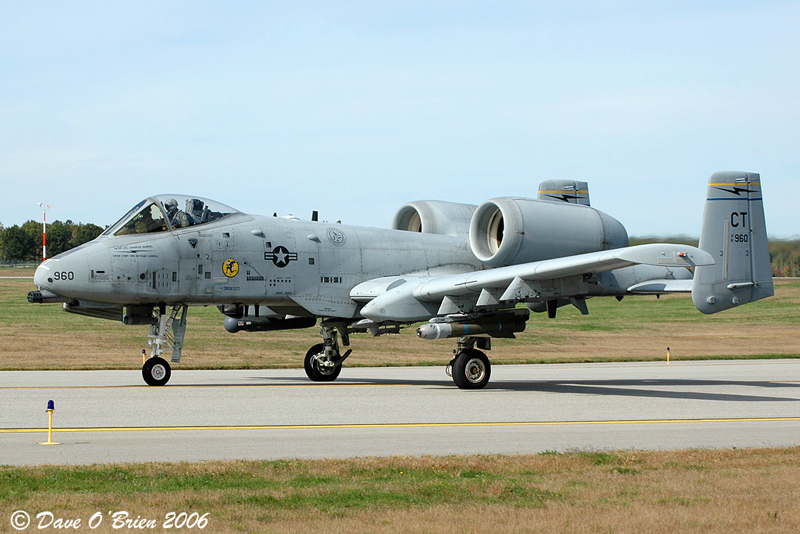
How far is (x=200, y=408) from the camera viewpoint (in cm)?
1484

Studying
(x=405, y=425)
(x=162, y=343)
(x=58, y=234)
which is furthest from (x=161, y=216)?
(x=58, y=234)

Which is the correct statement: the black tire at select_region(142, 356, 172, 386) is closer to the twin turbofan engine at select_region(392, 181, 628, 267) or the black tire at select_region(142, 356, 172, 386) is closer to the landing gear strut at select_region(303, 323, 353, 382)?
the landing gear strut at select_region(303, 323, 353, 382)

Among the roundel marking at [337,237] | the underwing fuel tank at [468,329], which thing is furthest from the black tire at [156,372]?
the underwing fuel tank at [468,329]

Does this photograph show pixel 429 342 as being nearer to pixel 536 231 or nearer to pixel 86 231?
pixel 536 231

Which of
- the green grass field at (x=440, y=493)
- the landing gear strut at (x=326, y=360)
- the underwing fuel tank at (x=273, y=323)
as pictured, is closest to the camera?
the green grass field at (x=440, y=493)

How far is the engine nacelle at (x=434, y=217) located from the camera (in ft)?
76.3

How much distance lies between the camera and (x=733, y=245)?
19797 millimetres

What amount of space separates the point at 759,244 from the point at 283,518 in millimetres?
15940

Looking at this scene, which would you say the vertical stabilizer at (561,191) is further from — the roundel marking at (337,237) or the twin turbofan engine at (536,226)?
the roundel marking at (337,237)

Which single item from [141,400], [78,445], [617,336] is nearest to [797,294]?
[617,336]

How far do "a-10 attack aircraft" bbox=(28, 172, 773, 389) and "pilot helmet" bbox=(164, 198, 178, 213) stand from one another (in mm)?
21

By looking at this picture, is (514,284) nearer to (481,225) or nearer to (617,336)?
(481,225)

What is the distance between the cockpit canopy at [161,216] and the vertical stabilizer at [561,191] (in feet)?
28.9

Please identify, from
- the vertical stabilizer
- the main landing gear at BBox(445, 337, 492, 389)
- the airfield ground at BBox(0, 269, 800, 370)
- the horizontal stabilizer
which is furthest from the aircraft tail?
the airfield ground at BBox(0, 269, 800, 370)
